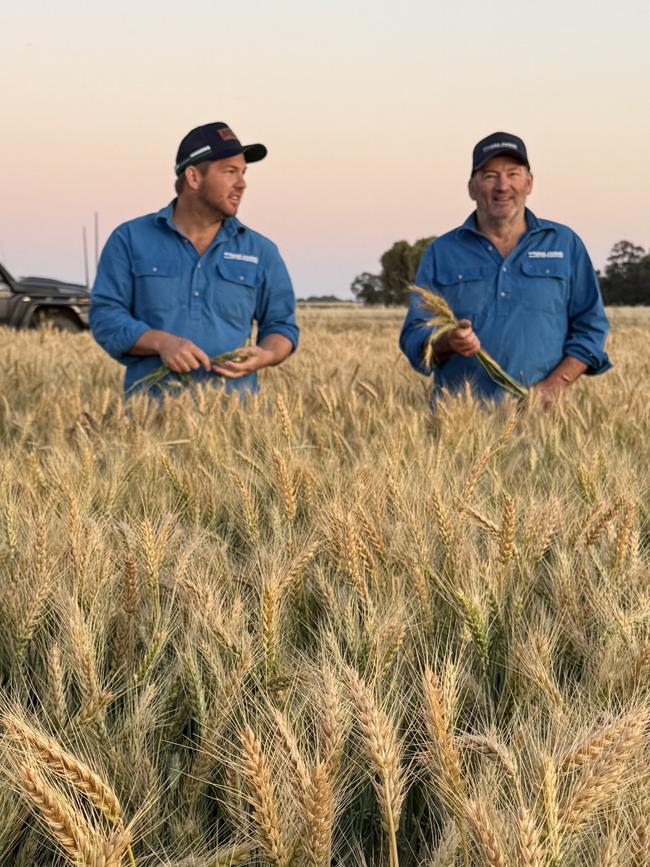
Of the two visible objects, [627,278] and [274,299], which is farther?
[627,278]

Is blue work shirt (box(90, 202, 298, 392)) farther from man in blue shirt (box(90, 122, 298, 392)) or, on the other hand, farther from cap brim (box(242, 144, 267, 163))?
cap brim (box(242, 144, 267, 163))

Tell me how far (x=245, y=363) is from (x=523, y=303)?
1.31m

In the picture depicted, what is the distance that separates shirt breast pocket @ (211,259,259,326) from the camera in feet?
12.3

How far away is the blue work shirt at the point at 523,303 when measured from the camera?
3.76 metres

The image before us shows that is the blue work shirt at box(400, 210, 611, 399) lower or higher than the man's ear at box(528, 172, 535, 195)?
lower

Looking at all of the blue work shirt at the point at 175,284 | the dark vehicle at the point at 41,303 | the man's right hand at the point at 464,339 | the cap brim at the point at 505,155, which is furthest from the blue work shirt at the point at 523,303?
the dark vehicle at the point at 41,303

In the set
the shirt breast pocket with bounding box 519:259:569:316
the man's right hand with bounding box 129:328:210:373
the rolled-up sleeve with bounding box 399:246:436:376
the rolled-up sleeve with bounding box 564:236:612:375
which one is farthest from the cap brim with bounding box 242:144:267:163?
the rolled-up sleeve with bounding box 564:236:612:375

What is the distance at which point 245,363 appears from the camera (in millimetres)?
3346

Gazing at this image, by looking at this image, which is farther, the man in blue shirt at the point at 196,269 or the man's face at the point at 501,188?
the man's face at the point at 501,188

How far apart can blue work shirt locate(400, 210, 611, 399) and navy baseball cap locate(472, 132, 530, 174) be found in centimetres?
30

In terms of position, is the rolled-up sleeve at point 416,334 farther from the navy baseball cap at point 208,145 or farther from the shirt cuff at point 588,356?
the navy baseball cap at point 208,145

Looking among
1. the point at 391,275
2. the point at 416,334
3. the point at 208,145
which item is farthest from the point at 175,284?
the point at 391,275

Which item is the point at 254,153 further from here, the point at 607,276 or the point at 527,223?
the point at 607,276

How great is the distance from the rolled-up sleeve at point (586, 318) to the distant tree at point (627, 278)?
53284mm
